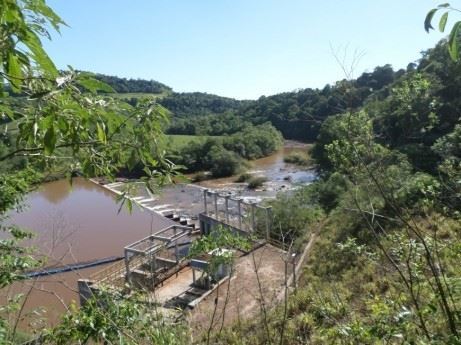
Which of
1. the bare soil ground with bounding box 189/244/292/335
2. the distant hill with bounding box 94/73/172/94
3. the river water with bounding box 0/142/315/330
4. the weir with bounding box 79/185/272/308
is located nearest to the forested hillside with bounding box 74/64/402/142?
the distant hill with bounding box 94/73/172/94

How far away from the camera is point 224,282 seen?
11.5 meters

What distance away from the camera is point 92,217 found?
2561cm

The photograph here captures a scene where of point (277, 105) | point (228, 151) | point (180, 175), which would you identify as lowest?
point (228, 151)

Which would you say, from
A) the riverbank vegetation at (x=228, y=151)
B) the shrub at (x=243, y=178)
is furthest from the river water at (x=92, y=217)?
the riverbank vegetation at (x=228, y=151)

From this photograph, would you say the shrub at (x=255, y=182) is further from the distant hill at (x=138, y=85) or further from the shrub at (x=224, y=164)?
the distant hill at (x=138, y=85)

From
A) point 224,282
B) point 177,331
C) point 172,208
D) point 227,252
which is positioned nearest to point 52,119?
point 177,331

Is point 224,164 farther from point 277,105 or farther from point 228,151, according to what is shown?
point 277,105

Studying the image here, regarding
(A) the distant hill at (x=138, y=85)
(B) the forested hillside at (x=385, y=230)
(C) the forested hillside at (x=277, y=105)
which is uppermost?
(A) the distant hill at (x=138, y=85)

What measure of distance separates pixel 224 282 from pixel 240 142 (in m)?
37.8

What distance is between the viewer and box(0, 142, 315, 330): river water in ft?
47.8

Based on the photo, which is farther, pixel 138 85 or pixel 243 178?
pixel 138 85

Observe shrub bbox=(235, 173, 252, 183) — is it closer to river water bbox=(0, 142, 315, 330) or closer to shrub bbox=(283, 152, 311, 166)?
river water bbox=(0, 142, 315, 330)

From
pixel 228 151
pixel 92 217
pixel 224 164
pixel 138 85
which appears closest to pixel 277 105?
pixel 228 151

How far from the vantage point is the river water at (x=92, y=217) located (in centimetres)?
1458
